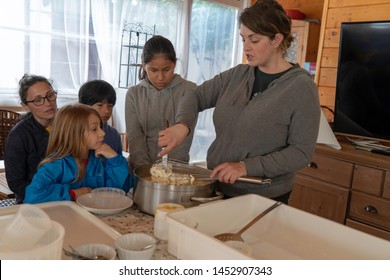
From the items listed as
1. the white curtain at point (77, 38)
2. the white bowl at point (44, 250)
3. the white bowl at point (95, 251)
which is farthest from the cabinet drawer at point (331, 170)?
the white curtain at point (77, 38)

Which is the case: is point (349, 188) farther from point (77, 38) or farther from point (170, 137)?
point (77, 38)

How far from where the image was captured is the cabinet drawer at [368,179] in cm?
212

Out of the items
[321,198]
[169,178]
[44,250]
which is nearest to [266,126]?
[169,178]

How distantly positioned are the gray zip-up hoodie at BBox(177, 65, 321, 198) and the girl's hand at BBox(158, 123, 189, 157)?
0.37 feet

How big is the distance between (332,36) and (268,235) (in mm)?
2247

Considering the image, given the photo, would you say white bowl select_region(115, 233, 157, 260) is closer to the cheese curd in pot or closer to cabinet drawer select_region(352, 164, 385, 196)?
the cheese curd in pot

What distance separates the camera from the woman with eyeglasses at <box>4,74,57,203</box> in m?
1.44

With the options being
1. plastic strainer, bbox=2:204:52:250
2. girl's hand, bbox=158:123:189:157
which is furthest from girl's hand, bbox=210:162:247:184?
plastic strainer, bbox=2:204:52:250

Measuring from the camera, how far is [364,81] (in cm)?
237

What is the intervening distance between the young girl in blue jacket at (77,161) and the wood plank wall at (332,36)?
6.66 feet

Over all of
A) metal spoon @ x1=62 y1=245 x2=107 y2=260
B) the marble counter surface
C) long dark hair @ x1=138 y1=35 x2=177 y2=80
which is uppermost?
long dark hair @ x1=138 y1=35 x2=177 y2=80

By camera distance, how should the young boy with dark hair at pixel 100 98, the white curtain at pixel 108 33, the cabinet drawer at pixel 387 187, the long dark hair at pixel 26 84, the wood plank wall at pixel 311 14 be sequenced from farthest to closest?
the wood plank wall at pixel 311 14 → the white curtain at pixel 108 33 → the cabinet drawer at pixel 387 187 → the young boy with dark hair at pixel 100 98 → the long dark hair at pixel 26 84

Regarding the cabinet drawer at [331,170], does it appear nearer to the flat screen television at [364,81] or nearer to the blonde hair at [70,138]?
the flat screen television at [364,81]
